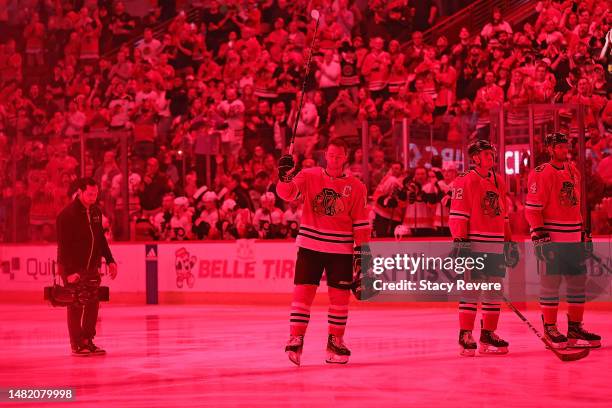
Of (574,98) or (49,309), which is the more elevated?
(574,98)

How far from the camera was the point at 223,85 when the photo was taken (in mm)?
22234

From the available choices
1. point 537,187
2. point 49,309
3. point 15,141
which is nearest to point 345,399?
point 537,187

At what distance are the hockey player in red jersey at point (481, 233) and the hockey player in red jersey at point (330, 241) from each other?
0.97 metres

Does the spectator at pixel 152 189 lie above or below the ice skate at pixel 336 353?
above

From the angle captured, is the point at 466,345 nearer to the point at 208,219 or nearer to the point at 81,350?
the point at 81,350

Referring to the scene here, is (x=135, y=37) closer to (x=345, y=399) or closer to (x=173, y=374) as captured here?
(x=173, y=374)

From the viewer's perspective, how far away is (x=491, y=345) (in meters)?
10.6

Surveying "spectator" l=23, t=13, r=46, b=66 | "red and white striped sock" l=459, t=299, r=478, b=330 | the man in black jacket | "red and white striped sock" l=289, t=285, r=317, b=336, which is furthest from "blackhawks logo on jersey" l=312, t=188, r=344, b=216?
"spectator" l=23, t=13, r=46, b=66

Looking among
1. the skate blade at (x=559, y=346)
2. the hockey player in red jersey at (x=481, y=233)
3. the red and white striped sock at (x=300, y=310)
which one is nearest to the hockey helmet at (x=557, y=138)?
the hockey player in red jersey at (x=481, y=233)

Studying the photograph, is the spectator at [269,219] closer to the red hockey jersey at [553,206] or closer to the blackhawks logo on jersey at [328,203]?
the red hockey jersey at [553,206]

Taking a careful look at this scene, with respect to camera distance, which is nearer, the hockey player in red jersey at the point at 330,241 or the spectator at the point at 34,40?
the hockey player in red jersey at the point at 330,241

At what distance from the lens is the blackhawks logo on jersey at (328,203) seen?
9.93m

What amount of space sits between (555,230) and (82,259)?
461 cm

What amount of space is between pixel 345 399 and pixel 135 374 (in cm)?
241
